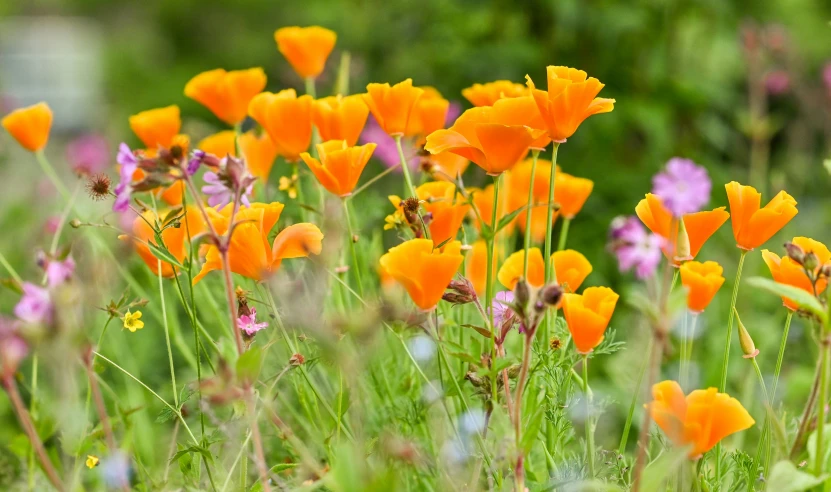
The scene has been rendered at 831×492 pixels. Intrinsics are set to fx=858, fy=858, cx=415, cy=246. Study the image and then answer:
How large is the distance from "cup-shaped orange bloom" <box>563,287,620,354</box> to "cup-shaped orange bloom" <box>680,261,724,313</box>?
0.07 meters

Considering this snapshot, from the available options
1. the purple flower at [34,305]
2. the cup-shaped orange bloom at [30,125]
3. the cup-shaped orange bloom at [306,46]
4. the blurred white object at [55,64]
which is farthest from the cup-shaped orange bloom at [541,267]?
the blurred white object at [55,64]

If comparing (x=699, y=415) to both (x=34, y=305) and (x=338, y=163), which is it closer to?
(x=338, y=163)

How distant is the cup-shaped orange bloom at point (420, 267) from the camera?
0.74 metres

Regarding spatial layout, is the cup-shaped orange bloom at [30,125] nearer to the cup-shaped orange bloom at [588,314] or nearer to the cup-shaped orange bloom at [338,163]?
the cup-shaped orange bloom at [338,163]

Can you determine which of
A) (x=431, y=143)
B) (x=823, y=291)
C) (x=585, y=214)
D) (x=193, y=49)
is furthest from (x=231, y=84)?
(x=193, y=49)

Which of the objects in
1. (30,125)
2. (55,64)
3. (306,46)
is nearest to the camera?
(30,125)

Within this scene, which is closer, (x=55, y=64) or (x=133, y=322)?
(x=133, y=322)

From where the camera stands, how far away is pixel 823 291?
2.76 ft

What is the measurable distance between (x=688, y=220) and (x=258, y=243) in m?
0.41

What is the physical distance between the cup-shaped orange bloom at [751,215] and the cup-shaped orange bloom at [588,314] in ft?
0.50

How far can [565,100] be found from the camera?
786mm

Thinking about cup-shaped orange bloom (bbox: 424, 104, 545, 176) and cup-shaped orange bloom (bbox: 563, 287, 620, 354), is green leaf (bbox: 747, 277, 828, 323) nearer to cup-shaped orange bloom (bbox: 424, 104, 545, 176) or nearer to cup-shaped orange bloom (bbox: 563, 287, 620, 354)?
cup-shaped orange bloom (bbox: 563, 287, 620, 354)

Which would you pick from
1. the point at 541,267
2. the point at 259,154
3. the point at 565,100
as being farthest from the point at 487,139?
the point at 259,154

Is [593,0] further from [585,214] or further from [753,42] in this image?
[585,214]
